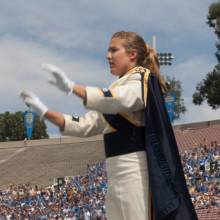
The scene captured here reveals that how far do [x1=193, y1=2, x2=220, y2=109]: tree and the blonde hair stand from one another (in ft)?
124

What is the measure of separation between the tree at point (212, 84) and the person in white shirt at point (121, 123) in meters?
38.0

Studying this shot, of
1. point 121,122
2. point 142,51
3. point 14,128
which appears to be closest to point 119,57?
point 142,51

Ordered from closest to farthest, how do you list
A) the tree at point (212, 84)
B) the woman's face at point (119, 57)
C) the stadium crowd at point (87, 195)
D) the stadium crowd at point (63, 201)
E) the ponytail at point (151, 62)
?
the woman's face at point (119, 57) → the ponytail at point (151, 62) → the stadium crowd at point (87, 195) → the stadium crowd at point (63, 201) → the tree at point (212, 84)

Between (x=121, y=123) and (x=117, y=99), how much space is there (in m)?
0.27

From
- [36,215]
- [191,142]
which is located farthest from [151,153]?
[191,142]

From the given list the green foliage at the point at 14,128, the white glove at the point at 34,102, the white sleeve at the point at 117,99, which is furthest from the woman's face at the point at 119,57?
the green foliage at the point at 14,128

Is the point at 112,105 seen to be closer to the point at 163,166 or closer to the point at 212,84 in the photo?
the point at 163,166

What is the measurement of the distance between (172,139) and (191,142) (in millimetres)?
27924

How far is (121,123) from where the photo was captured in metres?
3.41

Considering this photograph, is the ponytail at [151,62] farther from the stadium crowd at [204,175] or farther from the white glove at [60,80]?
the stadium crowd at [204,175]

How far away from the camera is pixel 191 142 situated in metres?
31.0

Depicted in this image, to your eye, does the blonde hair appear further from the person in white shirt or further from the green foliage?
the green foliage

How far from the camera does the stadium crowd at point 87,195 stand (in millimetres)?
17750

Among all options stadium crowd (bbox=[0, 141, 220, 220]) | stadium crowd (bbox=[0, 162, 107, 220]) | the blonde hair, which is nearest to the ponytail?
the blonde hair
